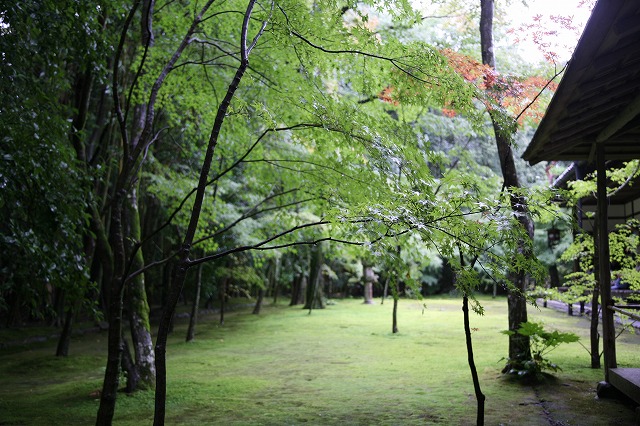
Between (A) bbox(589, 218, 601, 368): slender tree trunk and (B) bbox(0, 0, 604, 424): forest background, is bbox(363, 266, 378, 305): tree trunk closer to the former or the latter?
(A) bbox(589, 218, 601, 368): slender tree trunk

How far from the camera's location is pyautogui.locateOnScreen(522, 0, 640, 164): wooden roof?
11.4 feet

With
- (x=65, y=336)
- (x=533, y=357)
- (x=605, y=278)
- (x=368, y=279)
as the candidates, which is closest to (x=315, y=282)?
(x=368, y=279)

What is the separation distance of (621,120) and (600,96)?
60 cm

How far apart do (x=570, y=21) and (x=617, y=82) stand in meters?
2.99

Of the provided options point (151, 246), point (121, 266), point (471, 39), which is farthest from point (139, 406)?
point (151, 246)

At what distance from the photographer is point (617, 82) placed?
502 cm

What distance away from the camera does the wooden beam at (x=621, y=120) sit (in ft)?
17.0

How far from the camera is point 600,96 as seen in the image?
5.21 meters

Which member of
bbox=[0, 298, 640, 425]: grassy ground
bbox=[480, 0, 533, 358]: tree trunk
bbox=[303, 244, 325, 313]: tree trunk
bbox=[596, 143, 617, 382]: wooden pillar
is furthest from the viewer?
bbox=[303, 244, 325, 313]: tree trunk

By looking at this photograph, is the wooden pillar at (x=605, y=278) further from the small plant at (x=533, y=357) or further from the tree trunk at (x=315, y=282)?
the tree trunk at (x=315, y=282)

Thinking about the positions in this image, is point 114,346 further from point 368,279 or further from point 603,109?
point 368,279

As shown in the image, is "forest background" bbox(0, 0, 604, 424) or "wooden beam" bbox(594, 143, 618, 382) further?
"wooden beam" bbox(594, 143, 618, 382)

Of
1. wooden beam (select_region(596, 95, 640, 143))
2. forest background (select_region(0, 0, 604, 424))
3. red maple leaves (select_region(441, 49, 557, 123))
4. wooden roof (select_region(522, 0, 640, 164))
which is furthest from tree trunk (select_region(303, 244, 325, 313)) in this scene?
wooden beam (select_region(596, 95, 640, 143))

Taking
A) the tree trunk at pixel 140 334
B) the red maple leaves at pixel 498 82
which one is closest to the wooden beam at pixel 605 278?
the red maple leaves at pixel 498 82
